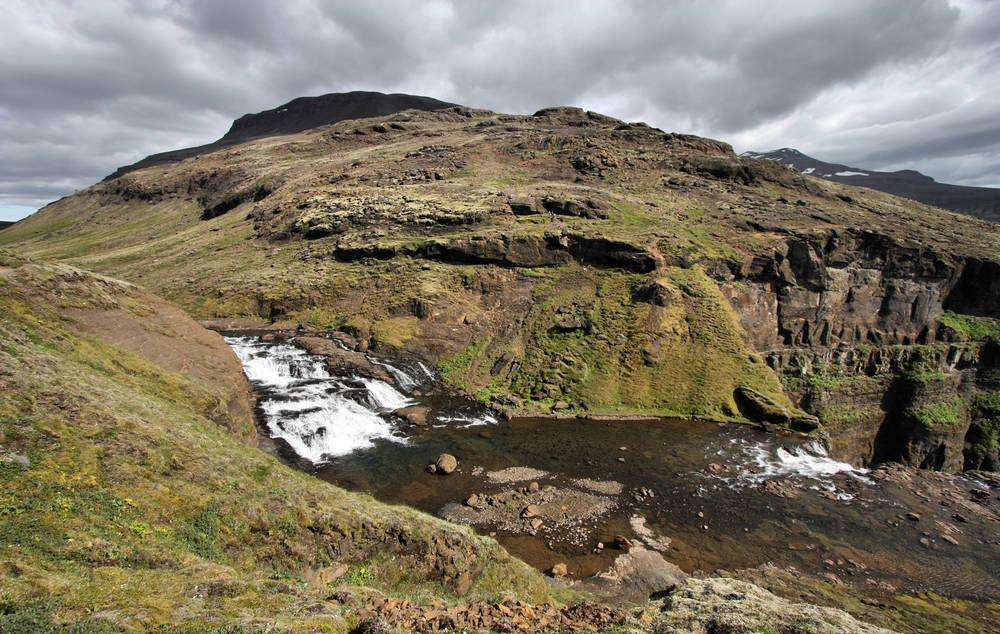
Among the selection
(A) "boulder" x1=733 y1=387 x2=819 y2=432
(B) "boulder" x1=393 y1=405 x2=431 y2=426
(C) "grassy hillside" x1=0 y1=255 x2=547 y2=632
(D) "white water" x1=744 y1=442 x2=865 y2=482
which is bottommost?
(D) "white water" x1=744 y1=442 x2=865 y2=482

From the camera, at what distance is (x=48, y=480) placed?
Answer: 22.9 feet

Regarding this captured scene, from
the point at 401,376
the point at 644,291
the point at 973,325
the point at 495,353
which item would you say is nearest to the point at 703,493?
the point at 495,353

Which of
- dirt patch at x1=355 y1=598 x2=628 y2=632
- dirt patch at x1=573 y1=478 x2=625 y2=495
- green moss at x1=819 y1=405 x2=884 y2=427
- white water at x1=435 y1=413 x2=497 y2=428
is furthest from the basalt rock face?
dirt patch at x1=355 y1=598 x2=628 y2=632

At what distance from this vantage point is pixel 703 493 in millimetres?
19781

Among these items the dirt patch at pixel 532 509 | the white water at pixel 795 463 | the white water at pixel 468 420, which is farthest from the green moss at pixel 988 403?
the white water at pixel 468 420

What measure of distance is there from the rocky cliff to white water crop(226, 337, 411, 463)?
508cm

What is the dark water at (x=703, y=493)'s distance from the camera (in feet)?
51.8

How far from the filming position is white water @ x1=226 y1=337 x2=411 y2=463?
69.2 feet

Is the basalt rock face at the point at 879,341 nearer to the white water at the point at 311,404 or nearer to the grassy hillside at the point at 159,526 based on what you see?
the white water at the point at 311,404

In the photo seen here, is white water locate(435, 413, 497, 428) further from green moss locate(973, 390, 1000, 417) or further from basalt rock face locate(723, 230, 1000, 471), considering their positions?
green moss locate(973, 390, 1000, 417)

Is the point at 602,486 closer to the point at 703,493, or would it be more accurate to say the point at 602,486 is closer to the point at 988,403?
the point at 703,493

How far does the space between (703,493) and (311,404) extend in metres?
19.4

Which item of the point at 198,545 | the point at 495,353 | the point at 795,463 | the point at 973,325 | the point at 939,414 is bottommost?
the point at 939,414

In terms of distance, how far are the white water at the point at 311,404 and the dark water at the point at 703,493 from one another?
0.33 m
